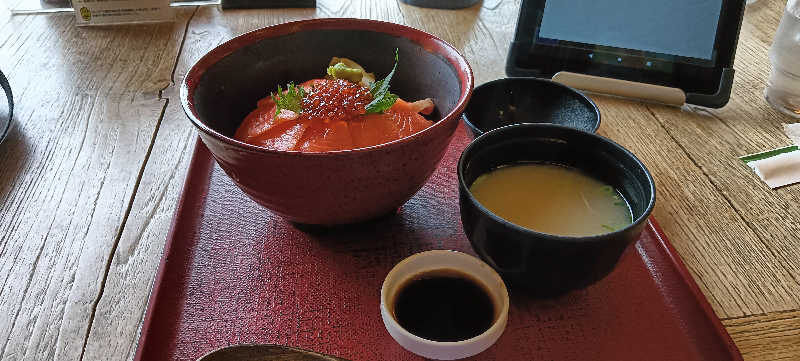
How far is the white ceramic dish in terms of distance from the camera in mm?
605

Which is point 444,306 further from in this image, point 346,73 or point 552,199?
point 346,73

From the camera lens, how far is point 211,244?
80 cm

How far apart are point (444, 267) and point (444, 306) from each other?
0.18ft

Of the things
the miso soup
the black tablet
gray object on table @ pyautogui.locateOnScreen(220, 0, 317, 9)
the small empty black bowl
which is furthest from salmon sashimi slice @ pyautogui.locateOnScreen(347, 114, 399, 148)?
gray object on table @ pyautogui.locateOnScreen(220, 0, 317, 9)

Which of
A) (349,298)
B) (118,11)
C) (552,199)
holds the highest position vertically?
(552,199)

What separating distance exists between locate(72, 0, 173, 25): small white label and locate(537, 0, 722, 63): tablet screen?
3.39 ft

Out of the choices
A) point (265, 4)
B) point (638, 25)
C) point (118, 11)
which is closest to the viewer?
point (638, 25)

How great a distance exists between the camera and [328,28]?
899 millimetres

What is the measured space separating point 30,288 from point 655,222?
909 mm

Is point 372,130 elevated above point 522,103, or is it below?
above

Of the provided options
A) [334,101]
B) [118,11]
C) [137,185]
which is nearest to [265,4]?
[118,11]

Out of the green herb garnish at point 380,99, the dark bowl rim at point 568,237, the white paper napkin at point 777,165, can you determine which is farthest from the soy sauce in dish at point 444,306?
the white paper napkin at point 777,165

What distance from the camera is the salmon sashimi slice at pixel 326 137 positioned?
722 millimetres

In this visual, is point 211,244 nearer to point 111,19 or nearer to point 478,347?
point 478,347
